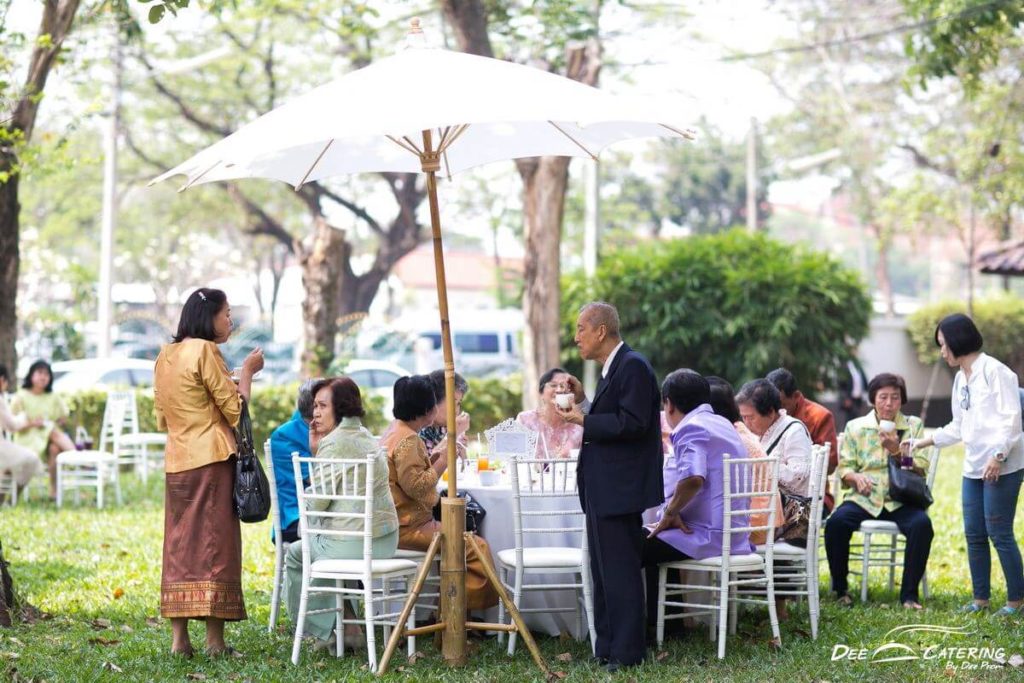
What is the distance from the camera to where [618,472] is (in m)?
5.66

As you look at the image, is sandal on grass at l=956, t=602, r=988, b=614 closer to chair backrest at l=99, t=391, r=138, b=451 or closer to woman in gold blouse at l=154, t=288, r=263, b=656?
woman in gold blouse at l=154, t=288, r=263, b=656

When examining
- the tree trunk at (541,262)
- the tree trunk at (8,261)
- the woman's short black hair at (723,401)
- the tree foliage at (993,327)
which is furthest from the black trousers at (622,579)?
the tree foliage at (993,327)

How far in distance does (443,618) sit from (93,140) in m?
30.2

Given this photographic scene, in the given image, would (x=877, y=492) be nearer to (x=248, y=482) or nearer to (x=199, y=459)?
(x=248, y=482)

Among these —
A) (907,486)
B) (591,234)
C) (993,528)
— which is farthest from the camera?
(591,234)

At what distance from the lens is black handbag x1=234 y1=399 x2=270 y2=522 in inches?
231

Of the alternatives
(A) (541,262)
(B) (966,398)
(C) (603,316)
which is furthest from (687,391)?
(A) (541,262)

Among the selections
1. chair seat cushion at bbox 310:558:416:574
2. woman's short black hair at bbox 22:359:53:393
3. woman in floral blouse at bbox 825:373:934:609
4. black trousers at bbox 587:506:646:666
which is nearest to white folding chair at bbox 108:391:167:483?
woman's short black hair at bbox 22:359:53:393

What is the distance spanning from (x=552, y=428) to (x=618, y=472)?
2.03 m

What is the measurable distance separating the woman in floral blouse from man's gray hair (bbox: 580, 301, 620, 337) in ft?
7.96

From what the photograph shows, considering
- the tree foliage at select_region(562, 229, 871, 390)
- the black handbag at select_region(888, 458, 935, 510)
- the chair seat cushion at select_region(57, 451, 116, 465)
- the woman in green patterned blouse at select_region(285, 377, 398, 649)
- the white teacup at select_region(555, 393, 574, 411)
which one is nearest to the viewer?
the white teacup at select_region(555, 393, 574, 411)

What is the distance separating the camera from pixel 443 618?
5.92m

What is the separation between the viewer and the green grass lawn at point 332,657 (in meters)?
5.70

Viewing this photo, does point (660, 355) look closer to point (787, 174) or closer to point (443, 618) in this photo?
point (443, 618)
